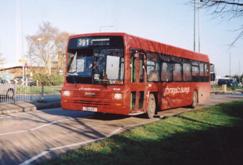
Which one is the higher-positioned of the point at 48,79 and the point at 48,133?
the point at 48,79

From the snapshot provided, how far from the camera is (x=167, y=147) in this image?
372 inches

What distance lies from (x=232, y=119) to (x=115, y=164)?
9901 mm

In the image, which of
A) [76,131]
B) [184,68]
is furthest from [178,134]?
[184,68]

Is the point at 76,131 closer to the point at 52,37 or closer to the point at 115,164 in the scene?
the point at 115,164

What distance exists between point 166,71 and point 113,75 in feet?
15.4

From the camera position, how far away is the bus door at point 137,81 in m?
14.9

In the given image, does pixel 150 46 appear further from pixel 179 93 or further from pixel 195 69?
pixel 195 69

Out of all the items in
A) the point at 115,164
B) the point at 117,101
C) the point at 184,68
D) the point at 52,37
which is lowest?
the point at 115,164

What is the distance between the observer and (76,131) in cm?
1241

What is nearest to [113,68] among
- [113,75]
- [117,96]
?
[113,75]

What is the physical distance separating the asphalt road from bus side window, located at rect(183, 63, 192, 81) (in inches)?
204

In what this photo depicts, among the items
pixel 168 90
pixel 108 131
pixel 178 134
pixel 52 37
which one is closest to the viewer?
pixel 178 134

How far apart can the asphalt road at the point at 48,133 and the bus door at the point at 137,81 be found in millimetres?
717

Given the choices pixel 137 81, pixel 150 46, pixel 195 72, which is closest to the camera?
pixel 137 81
